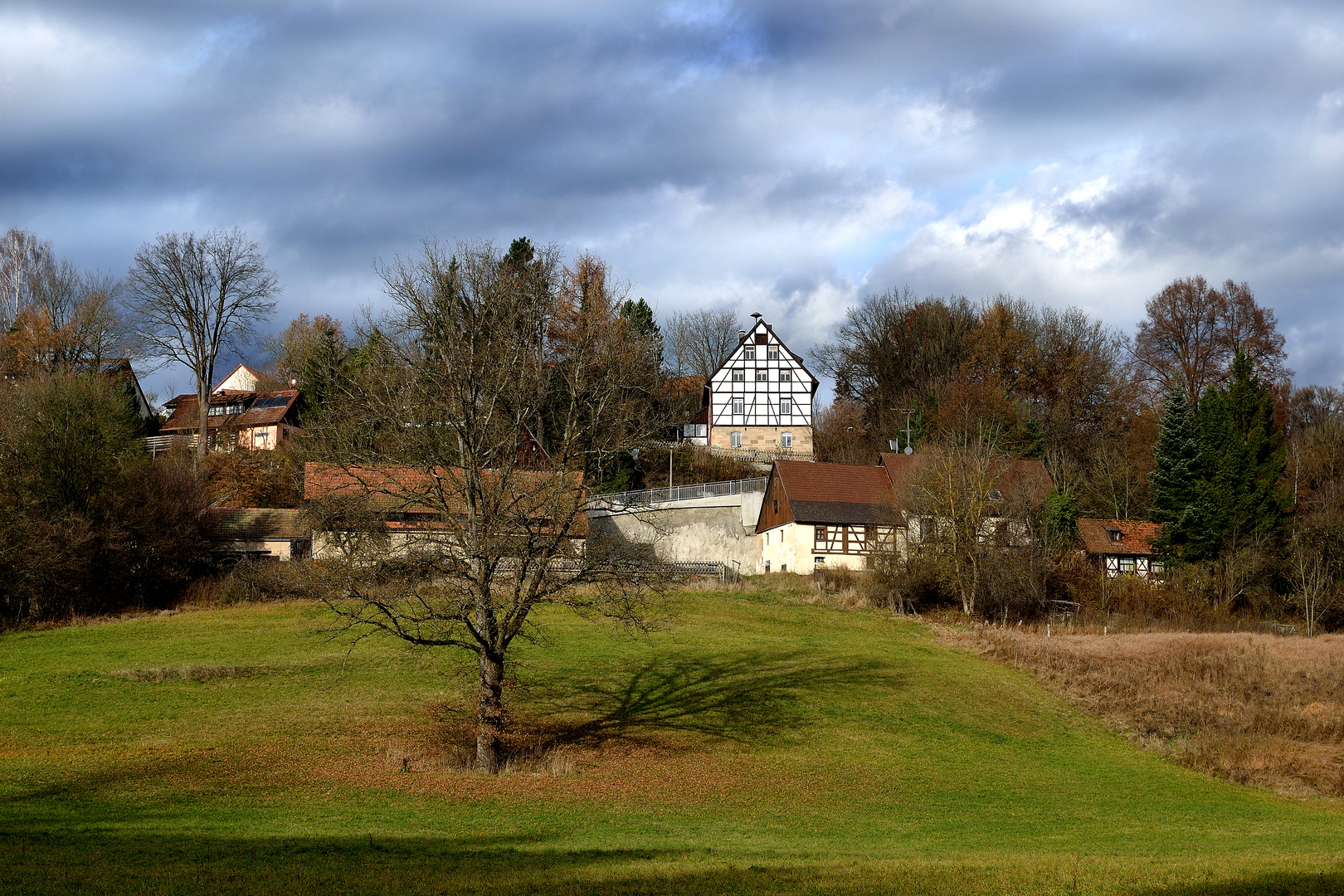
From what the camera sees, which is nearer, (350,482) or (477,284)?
(350,482)

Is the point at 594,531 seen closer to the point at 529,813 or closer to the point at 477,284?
the point at 529,813

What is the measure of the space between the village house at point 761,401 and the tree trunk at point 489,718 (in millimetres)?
58489

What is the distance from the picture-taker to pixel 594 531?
18641 mm

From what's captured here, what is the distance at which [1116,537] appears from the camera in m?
55.2

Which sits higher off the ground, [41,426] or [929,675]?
[41,426]

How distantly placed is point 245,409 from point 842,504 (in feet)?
148

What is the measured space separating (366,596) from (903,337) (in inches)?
2804

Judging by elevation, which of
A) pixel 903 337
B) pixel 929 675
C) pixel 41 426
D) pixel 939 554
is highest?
pixel 903 337

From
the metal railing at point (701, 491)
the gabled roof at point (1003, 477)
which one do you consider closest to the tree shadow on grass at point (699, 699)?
the gabled roof at point (1003, 477)

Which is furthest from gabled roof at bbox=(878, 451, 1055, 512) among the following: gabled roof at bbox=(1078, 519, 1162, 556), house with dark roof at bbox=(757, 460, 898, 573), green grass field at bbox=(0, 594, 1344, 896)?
green grass field at bbox=(0, 594, 1344, 896)

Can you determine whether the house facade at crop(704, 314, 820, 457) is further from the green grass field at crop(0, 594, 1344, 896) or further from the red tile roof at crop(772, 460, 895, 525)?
the green grass field at crop(0, 594, 1344, 896)

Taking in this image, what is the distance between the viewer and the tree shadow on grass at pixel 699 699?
74.5 feet

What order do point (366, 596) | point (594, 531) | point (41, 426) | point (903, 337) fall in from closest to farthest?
point (366, 596) < point (594, 531) < point (41, 426) < point (903, 337)

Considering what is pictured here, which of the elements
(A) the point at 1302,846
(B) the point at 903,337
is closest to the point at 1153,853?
(A) the point at 1302,846
